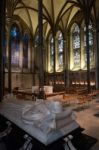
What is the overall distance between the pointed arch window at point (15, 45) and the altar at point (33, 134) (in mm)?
18082

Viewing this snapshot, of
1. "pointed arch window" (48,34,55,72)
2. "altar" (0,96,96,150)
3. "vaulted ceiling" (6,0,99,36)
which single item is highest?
"vaulted ceiling" (6,0,99,36)

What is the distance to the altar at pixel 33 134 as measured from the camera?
2213mm

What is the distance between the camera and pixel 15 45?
69.0 ft

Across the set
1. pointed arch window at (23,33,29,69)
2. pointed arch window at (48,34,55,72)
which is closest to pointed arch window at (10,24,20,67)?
pointed arch window at (23,33,29,69)

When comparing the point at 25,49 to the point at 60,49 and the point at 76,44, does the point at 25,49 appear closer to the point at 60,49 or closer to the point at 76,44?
A: the point at 60,49

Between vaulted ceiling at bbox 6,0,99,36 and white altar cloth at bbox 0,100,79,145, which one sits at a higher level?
vaulted ceiling at bbox 6,0,99,36

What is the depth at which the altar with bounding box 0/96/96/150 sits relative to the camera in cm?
221

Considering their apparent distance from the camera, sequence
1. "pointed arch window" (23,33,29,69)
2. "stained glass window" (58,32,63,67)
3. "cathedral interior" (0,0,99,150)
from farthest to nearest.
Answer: "pointed arch window" (23,33,29,69), "stained glass window" (58,32,63,67), "cathedral interior" (0,0,99,150)

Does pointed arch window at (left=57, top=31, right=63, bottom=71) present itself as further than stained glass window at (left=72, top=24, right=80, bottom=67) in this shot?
Yes

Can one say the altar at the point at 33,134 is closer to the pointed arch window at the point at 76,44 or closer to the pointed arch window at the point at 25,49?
the pointed arch window at the point at 76,44

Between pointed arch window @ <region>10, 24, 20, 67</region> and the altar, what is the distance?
1808 cm

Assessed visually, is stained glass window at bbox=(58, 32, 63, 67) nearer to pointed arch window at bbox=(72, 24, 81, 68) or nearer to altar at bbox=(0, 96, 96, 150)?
pointed arch window at bbox=(72, 24, 81, 68)

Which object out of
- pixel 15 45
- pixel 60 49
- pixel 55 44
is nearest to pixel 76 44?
pixel 60 49

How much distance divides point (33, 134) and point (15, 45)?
19.7 metres
